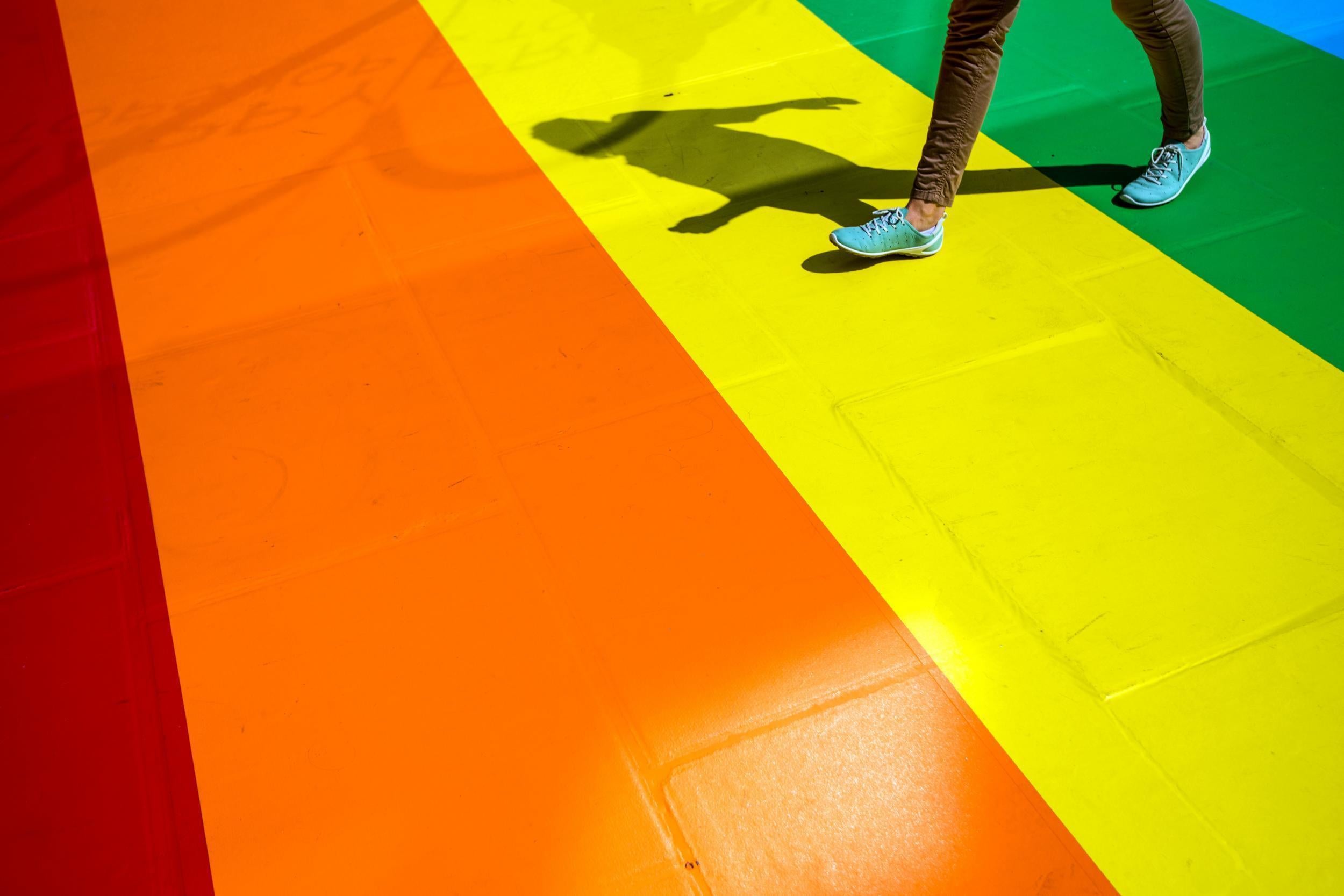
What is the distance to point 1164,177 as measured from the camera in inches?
130

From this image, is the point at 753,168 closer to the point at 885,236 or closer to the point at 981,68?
the point at 885,236

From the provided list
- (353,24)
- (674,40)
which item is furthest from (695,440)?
(353,24)

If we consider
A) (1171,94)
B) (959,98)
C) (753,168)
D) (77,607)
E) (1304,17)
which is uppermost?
(959,98)

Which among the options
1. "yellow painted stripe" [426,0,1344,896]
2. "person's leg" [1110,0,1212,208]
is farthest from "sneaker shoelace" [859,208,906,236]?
"person's leg" [1110,0,1212,208]

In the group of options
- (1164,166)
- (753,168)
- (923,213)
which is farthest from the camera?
(753,168)

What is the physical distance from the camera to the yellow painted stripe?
6.39 feet

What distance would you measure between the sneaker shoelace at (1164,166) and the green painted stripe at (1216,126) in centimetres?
11

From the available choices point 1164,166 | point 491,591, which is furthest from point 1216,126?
point 491,591

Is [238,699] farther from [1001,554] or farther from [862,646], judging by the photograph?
[1001,554]

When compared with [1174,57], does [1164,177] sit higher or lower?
lower

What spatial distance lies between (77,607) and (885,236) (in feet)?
7.61

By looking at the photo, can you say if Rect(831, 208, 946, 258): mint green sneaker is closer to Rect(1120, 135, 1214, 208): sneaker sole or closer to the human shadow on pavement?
the human shadow on pavement

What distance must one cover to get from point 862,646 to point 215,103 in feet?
10.9

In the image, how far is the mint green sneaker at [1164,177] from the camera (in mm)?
3277
